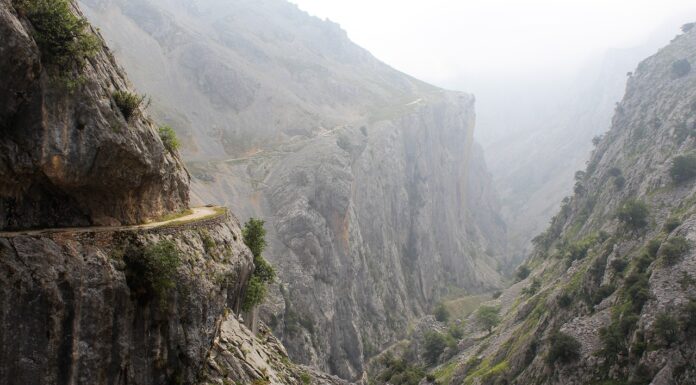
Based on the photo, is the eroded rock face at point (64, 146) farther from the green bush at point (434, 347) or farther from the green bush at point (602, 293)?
the green bush at point (434, 347)

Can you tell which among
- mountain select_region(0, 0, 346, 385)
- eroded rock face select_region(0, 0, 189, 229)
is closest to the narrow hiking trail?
mountain select_region(0, 0, 346, 385)

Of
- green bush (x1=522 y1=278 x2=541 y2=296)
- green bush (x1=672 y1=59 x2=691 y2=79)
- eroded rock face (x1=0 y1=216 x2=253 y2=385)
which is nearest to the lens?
eroded rock face (x1=0 y1=216 x2=253 y2=385)

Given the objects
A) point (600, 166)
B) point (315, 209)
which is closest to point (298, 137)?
point (315, 209)

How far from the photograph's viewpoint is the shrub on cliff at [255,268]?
158 ft

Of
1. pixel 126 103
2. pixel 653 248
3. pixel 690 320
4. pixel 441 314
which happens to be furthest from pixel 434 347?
pixel 126 103

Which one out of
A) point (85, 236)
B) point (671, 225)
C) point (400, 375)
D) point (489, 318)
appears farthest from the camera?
point (489, 318)

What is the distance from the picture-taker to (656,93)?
366 feet

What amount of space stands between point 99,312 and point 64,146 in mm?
7942

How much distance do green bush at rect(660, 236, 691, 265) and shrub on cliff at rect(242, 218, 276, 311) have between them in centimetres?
3859

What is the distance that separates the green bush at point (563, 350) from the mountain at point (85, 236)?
3089cm

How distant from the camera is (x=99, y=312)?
22516mm

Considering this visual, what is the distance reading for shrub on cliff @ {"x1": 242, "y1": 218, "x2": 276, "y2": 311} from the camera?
4809 centimetres

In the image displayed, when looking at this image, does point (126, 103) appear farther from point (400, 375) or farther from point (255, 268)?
point (400, 375)

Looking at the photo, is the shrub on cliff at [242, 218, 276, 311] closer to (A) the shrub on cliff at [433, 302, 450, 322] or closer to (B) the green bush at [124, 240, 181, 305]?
(B) the green bush at [124, 240, 181, 305]
